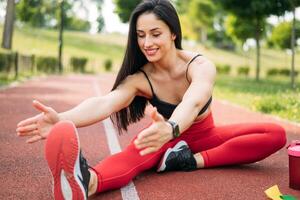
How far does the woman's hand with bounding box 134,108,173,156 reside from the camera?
8.24ft

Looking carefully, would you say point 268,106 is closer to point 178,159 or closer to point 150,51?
point 178,159

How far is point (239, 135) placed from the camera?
4328mm

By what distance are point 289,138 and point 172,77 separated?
3536mm

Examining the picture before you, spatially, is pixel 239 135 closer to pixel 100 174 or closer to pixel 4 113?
pixel 100 174

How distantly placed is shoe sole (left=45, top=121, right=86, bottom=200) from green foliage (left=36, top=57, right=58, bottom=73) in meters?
30.7

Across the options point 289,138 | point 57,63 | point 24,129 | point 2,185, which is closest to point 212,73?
point 24,129

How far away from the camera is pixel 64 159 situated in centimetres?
287

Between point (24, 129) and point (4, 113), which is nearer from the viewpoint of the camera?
point (24, 129)

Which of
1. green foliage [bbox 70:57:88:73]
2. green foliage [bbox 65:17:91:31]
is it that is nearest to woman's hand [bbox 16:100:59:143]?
green foliage [bbox 70:57:88:73]

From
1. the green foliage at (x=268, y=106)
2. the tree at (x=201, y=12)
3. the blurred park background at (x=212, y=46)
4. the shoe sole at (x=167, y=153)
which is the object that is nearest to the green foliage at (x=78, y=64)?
the blurred park background at (x=212, y=46)

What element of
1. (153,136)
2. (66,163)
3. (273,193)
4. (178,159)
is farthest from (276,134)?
(66,163)

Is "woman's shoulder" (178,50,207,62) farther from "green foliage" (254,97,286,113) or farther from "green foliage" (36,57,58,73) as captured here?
"green foliage" (36,57,58,73)

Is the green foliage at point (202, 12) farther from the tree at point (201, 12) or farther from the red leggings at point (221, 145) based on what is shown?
the red leggings at point (221, 145)

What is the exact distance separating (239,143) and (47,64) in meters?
33.3
